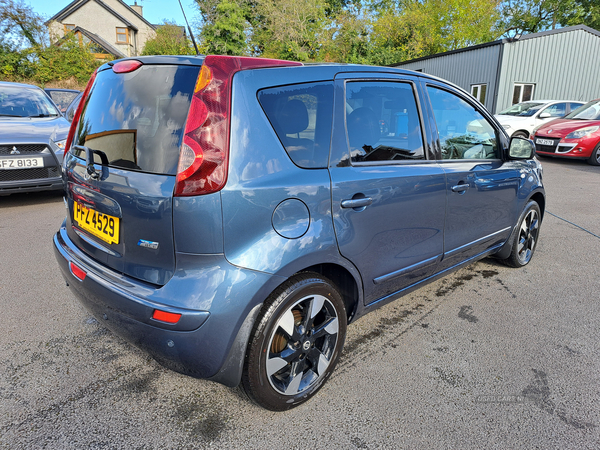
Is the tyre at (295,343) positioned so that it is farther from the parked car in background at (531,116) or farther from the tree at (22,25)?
the tree at (22,25)

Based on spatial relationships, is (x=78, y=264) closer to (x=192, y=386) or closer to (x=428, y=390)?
(x=192, y=386)

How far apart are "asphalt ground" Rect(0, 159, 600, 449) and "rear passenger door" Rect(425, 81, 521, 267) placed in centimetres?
55

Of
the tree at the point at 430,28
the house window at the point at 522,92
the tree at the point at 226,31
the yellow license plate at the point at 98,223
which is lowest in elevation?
the yellow license plate at the point at 98,223

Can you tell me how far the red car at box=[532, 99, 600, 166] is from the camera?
10938 mm

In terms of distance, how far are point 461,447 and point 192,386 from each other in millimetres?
1397

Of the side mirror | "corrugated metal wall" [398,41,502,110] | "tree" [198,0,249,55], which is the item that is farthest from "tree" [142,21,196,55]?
the side mirror

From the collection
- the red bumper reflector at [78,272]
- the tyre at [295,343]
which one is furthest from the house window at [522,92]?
the red bumper reflector at [78,272]

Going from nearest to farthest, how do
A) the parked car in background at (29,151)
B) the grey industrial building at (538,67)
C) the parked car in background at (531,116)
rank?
the parked car in background at (29,151)
the parked car in background at (531,116)
the grey industrial building at (538,67)

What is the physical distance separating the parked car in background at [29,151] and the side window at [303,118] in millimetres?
4982

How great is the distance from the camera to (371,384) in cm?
229

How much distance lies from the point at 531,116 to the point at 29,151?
14.0m

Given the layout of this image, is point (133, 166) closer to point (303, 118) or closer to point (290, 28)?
point (303, 118)

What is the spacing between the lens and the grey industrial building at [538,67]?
62.0 ft

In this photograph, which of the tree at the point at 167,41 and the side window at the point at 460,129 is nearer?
the side window at the point at 460,129
